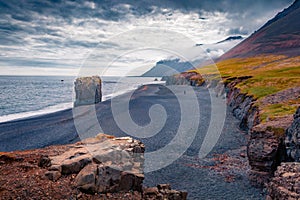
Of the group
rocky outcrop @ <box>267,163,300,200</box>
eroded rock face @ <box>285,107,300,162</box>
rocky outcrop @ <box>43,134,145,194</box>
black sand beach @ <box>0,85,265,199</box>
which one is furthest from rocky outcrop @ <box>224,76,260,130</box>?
rocky outcrop @ <box>43,134,145,194</box>

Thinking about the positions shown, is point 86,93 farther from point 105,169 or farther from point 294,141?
point 294,141

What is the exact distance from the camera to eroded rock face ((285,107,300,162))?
17.5 m

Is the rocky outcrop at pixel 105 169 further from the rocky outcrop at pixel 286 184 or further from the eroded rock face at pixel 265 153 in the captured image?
the eroded rock face at pixel 265 153

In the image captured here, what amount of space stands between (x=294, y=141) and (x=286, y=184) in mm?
6310

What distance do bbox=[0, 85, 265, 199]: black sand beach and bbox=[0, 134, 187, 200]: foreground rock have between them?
6086 millimetres

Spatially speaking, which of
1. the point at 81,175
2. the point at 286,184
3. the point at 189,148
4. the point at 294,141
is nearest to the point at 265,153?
the point at 294,141

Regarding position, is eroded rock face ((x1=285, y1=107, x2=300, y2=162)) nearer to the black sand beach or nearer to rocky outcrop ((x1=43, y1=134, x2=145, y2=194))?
the black sand beach

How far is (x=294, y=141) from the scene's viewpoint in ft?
58.8

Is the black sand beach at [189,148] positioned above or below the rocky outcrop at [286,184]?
below

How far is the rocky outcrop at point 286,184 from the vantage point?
40.4 feet


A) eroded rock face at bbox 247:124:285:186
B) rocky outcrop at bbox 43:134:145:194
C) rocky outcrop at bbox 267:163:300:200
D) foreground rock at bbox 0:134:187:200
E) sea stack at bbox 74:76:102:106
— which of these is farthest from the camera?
sea stack at bbox 74:76:102:106

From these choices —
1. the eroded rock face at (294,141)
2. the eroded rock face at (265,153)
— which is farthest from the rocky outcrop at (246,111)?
the eroded rock face at (294,141)

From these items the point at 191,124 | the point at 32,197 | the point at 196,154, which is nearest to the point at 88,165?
the point at 32,197

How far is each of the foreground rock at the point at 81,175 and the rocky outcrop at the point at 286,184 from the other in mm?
5946
